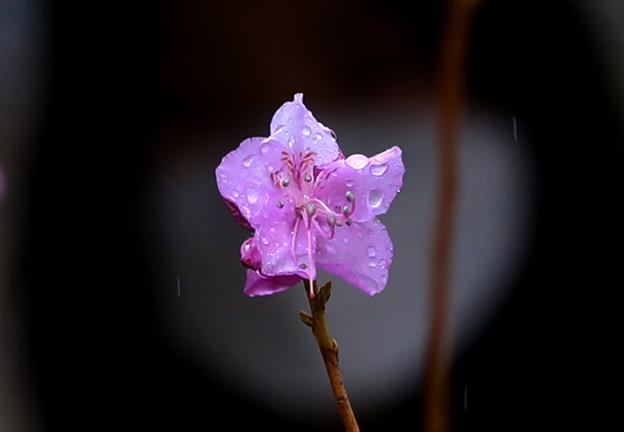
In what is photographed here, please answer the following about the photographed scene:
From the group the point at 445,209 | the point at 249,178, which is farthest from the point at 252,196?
the point at 445,209

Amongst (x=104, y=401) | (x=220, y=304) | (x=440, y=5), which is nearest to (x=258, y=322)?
(x=220, y=304)

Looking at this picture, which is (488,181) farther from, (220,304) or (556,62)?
(220,304)

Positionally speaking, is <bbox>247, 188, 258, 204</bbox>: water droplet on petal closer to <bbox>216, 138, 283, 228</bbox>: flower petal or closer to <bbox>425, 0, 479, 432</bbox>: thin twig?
<bbox>216, 138, 283, 228</bbox>: flower petal

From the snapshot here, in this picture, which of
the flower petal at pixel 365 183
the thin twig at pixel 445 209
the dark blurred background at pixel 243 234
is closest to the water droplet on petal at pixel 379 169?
the flower petal at pixel 365 183

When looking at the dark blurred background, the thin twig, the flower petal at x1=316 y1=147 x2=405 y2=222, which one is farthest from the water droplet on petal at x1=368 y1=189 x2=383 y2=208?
the dark blurred background

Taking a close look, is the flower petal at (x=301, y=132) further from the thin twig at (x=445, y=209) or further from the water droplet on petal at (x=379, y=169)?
the thin twig at (x=445, y=209)

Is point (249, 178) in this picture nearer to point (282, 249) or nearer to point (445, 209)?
point (282, 249)
